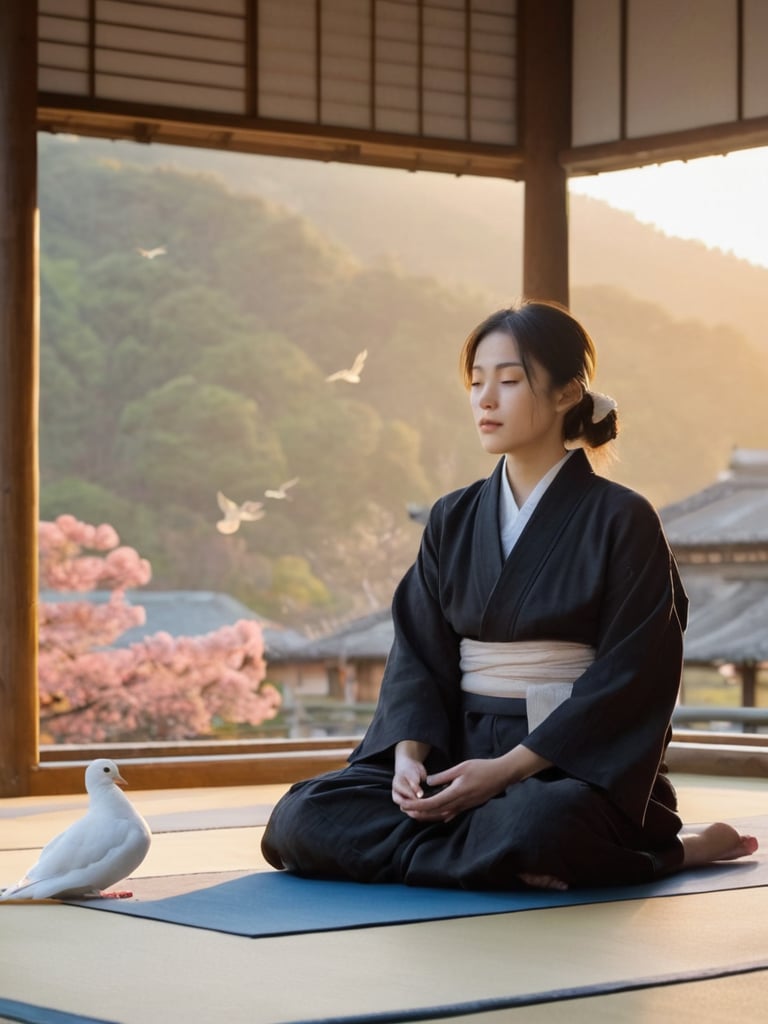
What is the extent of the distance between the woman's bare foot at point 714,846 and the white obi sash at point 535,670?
424 millimetres

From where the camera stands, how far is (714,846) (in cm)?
309

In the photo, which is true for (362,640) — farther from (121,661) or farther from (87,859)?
(87,859)

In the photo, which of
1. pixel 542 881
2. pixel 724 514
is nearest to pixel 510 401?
pixel 542 881

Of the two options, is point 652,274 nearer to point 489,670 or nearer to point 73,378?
point 73,378

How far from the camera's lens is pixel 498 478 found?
3.20 metres

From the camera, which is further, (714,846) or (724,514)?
(724,514)

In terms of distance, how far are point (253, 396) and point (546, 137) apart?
14755mm

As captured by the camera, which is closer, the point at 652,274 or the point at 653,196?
the point at 652,274

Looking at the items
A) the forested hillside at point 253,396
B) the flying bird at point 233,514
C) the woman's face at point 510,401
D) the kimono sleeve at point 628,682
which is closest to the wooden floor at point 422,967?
the kimono sleeve at point 628,682

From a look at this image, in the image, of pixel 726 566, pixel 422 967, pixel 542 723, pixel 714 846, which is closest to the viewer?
pixel 422 967

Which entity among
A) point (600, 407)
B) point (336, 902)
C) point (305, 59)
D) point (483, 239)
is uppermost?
point (483, 239)

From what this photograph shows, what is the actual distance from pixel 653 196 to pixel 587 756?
25448mm

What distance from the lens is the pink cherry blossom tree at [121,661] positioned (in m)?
12.0

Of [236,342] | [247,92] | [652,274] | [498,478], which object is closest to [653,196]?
[652,274]
